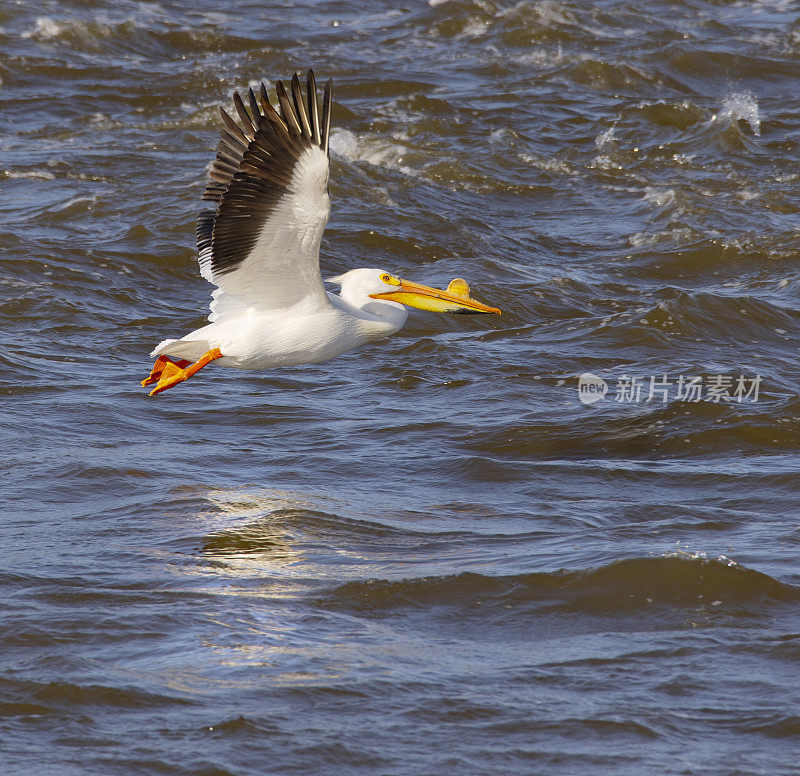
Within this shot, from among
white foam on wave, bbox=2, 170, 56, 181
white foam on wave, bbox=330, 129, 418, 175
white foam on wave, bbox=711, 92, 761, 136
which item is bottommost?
white foam on wave, bbox=2, 170, 56, 181

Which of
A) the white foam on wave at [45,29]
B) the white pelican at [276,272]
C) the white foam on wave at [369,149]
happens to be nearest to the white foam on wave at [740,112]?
the white foam on wave at [369,149]

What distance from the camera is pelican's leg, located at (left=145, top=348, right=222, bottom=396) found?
6.34 metres

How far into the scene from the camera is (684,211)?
11.1 metres

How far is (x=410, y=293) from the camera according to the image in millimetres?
6473

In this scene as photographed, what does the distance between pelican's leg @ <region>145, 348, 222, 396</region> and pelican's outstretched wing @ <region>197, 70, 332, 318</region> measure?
0.33 m

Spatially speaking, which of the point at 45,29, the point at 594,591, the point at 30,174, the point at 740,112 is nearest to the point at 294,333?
the point at 594,591

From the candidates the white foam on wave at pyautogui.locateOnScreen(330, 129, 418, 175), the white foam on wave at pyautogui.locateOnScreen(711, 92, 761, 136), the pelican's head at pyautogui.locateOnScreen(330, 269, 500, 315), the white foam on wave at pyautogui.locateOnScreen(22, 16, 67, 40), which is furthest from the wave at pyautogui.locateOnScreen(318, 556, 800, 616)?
the white foam on wave at pyautogui.locateOnScreen(22, 16, 67, 40)

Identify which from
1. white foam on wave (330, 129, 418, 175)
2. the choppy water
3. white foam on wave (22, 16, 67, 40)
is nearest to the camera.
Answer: the choppy water

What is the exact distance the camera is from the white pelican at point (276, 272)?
17.3 feet

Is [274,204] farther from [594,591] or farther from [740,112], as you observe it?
[740,112]

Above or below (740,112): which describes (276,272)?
below

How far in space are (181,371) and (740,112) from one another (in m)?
9.07

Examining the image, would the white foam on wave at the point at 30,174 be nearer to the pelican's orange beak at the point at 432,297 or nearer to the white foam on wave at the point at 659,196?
the white foam on wave at the point at 659,196

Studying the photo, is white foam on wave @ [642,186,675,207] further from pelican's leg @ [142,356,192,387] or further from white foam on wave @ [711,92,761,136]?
pelican's leg @ [142,356,192,387]
